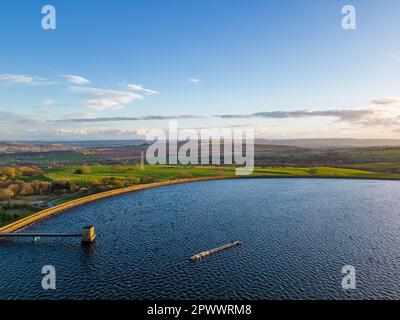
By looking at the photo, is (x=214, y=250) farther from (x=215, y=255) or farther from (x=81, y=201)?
(x=81, y=201)

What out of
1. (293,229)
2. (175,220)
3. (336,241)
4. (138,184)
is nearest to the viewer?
(336,241)

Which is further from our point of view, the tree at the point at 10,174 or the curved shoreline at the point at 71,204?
the tree at the point at 10,174

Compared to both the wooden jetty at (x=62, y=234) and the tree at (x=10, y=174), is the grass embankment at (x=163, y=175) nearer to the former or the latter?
the tree at (x=10, y=174)

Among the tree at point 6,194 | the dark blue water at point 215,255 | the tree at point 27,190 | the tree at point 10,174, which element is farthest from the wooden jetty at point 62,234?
the tree at point 10,174

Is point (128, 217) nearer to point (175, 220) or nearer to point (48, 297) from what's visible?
point (175, 220)

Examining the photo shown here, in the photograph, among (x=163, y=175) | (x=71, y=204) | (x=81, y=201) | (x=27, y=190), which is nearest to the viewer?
(x=71, y=204)

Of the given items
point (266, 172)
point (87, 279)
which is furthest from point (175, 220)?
point (266, 172)

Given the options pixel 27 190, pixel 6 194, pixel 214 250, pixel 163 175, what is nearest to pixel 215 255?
pixel 214 250
